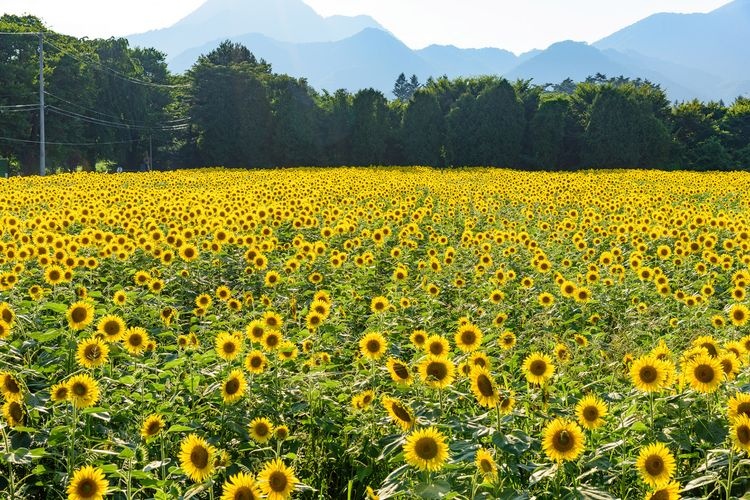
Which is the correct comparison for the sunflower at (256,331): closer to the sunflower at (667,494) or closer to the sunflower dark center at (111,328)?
the sunflower dark center at (111,328)

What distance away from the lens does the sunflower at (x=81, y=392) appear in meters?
2.98

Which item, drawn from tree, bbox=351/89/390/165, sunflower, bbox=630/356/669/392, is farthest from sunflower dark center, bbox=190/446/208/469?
tree, bbox=351/89/390/165

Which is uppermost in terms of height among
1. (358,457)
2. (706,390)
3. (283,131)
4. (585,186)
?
(283,131)

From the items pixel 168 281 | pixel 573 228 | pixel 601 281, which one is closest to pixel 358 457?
pixel 168 281

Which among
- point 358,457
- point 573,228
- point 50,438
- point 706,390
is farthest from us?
point 573,228

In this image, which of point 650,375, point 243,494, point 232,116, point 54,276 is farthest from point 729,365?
point 232,116

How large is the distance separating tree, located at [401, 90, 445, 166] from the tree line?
7 centimetres

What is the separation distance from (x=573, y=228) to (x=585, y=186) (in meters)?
8.96

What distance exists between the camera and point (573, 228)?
1000cm

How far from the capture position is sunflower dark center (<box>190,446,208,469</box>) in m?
2.54

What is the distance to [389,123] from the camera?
45625mm

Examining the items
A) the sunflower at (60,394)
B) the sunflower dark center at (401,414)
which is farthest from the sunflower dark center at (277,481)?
the sunflower at (60,394)

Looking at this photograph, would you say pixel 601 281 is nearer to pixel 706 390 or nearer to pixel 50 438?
pixel 706 390

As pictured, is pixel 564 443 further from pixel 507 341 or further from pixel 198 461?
pixel 507 341
